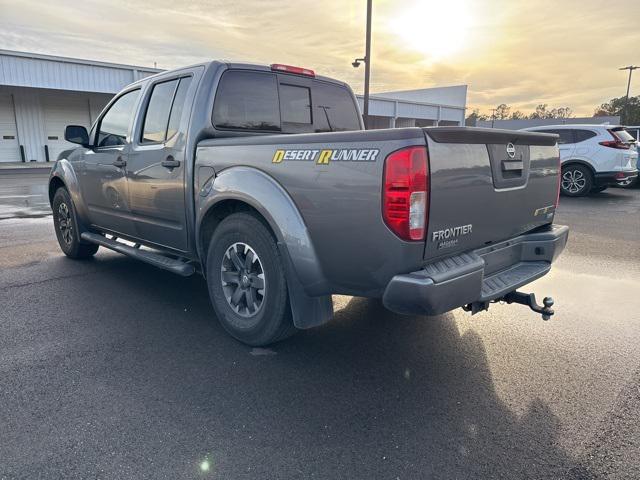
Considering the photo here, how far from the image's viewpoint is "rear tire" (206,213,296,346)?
3.10 m

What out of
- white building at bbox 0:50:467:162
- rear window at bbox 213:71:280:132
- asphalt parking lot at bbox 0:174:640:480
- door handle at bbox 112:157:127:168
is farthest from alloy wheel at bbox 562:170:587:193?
white building at bbox 0:50:467:162

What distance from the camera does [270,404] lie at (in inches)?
105

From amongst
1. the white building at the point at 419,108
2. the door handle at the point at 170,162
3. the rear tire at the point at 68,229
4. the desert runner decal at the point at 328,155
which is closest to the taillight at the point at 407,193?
the desert runner decal at the point at 328,155

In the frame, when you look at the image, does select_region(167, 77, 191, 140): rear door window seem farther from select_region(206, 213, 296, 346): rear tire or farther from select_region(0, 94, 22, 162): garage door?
select_region(0, 94, 22, 162): garage door

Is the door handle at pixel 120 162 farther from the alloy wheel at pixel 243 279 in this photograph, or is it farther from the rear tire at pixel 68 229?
the alloy wheel at pixel 243 279

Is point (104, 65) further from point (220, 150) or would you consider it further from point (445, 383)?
point (445, 383)

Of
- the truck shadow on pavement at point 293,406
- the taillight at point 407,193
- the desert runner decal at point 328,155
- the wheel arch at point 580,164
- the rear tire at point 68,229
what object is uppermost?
the desert runner decal at point 328,155

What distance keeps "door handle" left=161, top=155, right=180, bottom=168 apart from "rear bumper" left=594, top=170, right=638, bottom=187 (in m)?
11.1

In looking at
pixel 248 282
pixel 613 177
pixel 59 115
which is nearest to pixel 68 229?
pixel 248 282

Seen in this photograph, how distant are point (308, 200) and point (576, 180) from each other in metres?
11.3

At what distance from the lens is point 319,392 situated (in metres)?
2.81

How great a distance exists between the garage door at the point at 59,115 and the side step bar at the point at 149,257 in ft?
83.8

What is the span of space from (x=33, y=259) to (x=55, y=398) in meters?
3.85

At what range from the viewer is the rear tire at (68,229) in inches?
219
